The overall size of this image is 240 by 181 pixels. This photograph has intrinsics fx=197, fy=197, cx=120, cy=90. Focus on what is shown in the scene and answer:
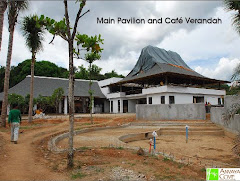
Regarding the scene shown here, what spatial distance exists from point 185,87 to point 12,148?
21.2 meters

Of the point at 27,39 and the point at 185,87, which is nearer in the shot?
the point at 27,39

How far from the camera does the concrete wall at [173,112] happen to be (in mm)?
17337

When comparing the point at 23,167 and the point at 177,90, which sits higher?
the point at 177,90

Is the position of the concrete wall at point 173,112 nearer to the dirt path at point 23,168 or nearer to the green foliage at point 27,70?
the dirt path at point 23,168

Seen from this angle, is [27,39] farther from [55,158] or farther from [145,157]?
[145,157]

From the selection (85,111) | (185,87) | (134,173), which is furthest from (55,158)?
(85,111)

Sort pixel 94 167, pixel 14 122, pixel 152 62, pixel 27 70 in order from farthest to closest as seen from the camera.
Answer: pixel 27 70 → pixel 152 62 → pixel 14 122 → pixel 94 167

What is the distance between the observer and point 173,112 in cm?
1775

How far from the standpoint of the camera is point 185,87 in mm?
24375

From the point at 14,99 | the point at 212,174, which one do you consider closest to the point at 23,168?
the point at 212,174

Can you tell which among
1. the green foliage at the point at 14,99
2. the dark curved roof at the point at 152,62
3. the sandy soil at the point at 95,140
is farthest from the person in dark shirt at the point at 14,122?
the dark curved roof at the point at 152,62

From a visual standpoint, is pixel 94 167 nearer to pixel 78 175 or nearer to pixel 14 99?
pixel 78 175

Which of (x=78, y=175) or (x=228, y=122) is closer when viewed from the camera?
(x=78, y=175)

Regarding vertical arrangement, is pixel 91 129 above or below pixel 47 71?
below
